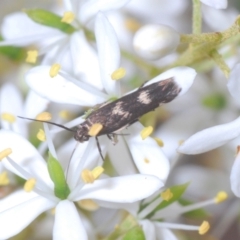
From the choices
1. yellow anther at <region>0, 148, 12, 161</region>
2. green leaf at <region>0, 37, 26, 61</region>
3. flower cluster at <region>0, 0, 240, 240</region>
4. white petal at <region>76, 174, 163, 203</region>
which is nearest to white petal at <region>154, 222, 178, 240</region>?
flower cluster at <region>0, 0, 240, 240</region>

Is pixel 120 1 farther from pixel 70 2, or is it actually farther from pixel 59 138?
pixel 59 138

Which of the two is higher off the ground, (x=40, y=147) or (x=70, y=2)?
(x=70, y=2)

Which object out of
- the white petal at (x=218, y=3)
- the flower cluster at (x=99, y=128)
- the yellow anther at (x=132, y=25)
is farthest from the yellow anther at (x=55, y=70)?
the yellow anther at (x=132, y=25)

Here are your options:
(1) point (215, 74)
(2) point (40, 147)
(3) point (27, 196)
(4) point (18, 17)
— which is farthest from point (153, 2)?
(3) point (27, 196)

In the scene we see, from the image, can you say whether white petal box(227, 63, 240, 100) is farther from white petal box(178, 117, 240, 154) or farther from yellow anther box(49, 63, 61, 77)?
yellow anther box(49, 63, 61, 77)

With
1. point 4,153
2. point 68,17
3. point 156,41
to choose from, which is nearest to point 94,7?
point 68,17

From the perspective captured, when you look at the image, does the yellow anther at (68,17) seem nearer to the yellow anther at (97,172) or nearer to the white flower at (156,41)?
the white flower at (156,41)
